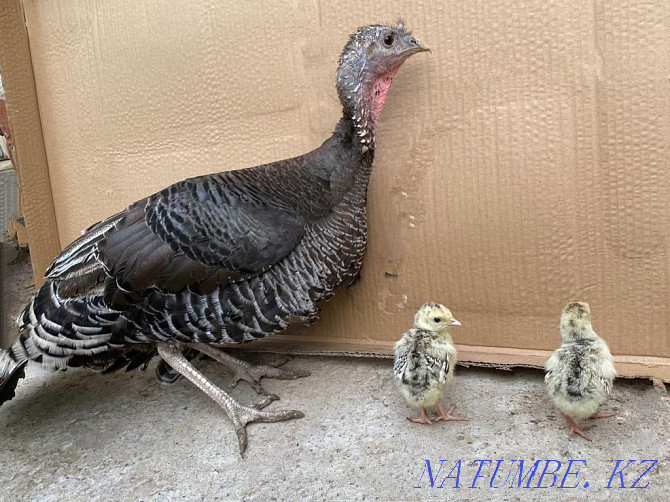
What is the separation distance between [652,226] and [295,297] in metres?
1.49

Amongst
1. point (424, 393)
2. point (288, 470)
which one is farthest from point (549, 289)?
point (288, 470)

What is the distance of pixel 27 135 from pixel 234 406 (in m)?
2.15

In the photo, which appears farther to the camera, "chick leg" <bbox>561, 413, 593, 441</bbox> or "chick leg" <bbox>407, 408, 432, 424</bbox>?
"chick leg" <bbox>407, 408, 432, 424</bbox>

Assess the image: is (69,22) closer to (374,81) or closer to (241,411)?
(374,81)

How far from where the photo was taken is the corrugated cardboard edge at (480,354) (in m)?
2.23

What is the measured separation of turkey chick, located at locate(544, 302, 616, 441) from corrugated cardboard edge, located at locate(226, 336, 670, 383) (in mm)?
368

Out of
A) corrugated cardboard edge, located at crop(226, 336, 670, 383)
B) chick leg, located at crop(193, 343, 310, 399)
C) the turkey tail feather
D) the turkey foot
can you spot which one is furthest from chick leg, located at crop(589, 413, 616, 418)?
the turkey tail feather

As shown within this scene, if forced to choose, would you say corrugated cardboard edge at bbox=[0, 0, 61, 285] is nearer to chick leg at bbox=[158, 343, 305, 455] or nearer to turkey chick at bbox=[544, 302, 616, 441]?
chick leg at bbox=[158, 343, 305, 455]

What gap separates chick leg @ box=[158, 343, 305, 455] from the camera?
7.26ft

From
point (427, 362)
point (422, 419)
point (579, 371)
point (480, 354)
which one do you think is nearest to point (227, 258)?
point (427, 362)

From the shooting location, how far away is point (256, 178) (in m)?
2.33

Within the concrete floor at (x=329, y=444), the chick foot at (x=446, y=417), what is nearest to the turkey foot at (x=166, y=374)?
the concrete floor at (x=329, y=444)

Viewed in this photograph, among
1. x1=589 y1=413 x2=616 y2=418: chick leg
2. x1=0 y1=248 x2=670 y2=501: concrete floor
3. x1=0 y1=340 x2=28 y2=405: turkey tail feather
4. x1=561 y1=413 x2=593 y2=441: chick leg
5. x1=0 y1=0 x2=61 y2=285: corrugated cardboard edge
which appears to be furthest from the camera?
x1=0 y1=0 x2=61 y2=285: corrugated cardboard edge

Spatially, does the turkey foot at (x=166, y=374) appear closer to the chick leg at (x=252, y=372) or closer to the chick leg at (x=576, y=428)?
the chick leg at (x=252, y=372)
